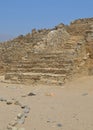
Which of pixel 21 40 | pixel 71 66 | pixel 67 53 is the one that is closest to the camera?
pixel 71 66

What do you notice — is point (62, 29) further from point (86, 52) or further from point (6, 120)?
point (6, 120)

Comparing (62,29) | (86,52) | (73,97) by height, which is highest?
(62,29)

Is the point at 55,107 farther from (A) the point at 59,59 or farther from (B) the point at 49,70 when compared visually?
(A) the point at 59,59

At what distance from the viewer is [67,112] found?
1009 centimetres

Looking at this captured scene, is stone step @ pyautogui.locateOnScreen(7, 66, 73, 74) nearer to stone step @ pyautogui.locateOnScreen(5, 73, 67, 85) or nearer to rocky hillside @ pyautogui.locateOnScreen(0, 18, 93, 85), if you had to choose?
rocky hillside @ pyautogui.locateOnScreen(0, 18, 93, 85)

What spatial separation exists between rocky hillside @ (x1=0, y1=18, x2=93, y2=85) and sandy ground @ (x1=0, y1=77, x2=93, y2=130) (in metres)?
0.84

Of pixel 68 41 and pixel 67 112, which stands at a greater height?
pixel 68 41

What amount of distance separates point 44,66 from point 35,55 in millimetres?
1529

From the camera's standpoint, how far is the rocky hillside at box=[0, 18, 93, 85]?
17.1m

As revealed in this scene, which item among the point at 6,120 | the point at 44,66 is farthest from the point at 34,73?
the point at 6,120

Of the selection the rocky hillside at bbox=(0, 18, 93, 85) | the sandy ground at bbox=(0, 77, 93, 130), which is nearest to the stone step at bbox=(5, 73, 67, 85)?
the rocky hillside at bbox=(0, 18, 93, 85)

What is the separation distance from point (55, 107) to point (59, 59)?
23.4 ft

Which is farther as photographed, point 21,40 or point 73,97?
point 21,40

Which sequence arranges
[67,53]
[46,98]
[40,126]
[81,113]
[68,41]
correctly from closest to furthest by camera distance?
[40,126]
[81,113]
[46,98]
[67,53]
[68,41]
